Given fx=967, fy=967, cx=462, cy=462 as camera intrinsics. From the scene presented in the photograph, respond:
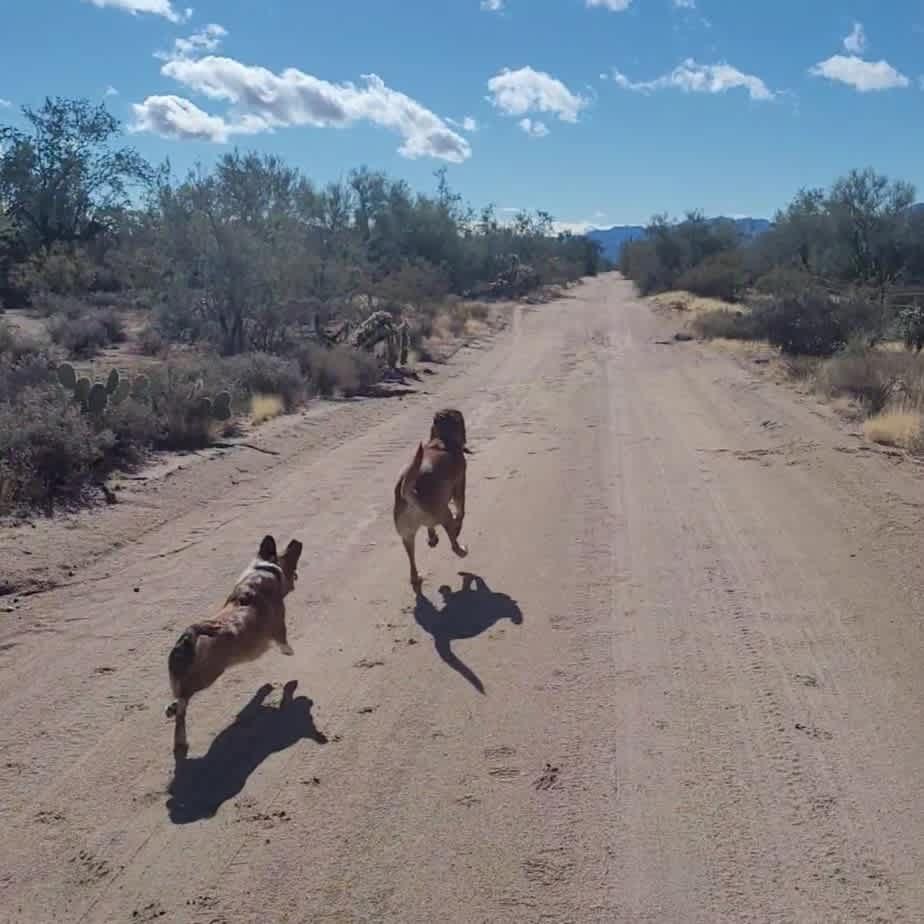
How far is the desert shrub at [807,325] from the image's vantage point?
24922mm

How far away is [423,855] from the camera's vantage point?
407cm

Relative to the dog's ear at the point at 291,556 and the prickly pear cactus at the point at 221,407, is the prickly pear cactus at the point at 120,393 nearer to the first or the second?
the prickly pear cactus at the point at 221,407

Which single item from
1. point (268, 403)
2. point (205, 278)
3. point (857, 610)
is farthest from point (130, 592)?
point (205, 278)

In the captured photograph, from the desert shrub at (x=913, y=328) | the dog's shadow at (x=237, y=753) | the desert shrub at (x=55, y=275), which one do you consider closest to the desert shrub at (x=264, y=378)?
the dog's shadow at (x=237, y=753)

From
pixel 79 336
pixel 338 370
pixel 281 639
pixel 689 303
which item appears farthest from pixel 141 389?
pixel 689 303

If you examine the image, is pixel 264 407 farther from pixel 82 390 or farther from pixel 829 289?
pixel 829 289

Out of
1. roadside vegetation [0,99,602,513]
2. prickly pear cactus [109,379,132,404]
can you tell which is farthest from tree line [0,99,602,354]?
prickly pear cactus [109,379,132,404]

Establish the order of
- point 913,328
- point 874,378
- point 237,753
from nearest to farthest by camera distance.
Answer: point 237,753 → point 874,378 → point 913,328

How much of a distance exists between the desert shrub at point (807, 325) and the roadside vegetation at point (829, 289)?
0.11 feet

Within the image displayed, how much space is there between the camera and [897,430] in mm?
13695

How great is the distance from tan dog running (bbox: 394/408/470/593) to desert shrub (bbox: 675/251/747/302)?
1752 inches

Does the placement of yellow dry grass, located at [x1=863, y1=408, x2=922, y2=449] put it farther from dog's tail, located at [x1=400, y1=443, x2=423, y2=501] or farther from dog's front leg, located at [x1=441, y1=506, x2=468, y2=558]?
dog's tail, located at [x1=400, y1=443, x2=423, y2=501]

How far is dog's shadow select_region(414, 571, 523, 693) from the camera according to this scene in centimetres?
641

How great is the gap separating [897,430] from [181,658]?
1179cm
